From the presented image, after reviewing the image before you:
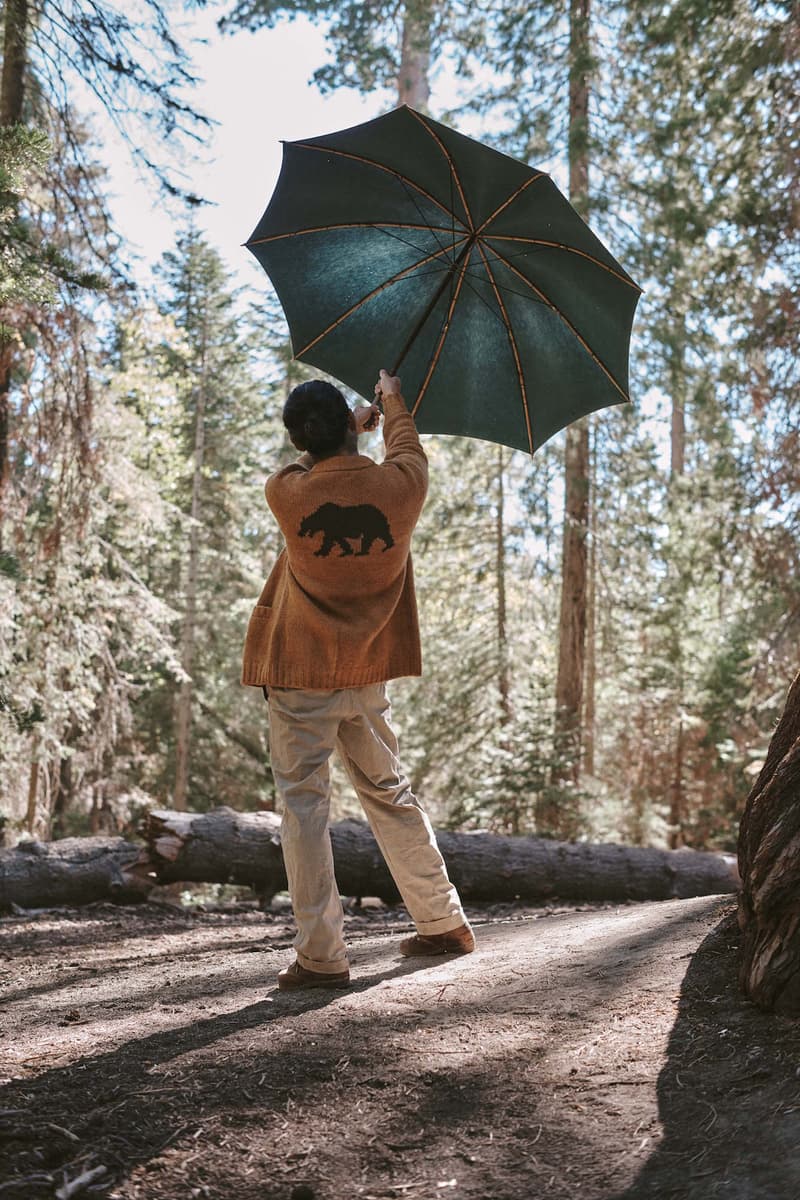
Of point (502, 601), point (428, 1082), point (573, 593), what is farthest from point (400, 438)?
point (502, 601)

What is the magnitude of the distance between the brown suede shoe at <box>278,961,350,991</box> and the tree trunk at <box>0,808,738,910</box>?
3396 millimetres

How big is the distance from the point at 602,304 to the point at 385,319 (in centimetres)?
102

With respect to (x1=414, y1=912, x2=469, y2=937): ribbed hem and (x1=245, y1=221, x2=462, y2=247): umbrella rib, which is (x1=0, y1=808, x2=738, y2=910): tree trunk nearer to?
(x1=414, y1=912, x2=469, y2=937): ribbed hem

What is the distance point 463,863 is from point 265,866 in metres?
1.53

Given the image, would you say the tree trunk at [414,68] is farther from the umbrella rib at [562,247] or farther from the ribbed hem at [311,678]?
the ribbed hem at [311,678]

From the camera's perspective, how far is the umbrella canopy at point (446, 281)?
4.08 metres

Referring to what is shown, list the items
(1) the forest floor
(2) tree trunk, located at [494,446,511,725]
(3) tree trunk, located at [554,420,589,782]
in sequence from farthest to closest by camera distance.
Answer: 1. (2) tree trunk, located at [494,446,511,725]
2. (3) tree trunk, located at [554,420,589,782]
3. (1) the forest floor

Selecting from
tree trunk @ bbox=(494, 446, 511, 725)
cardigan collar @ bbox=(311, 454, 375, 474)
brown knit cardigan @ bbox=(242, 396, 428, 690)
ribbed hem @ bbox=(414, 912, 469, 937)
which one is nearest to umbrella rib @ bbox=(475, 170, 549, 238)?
brown knit cardigan @ bbox=(242, 396, 428, 690)

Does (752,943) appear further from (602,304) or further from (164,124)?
(164,124)

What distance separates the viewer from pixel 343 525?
3854 mm

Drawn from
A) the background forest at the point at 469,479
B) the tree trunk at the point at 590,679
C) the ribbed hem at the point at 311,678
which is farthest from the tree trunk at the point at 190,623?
the ribbed hem at the point at 311,678

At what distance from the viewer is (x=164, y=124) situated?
26.4ft

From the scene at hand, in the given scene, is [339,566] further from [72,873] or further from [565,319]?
[72,873]

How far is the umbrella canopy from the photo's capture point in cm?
408
